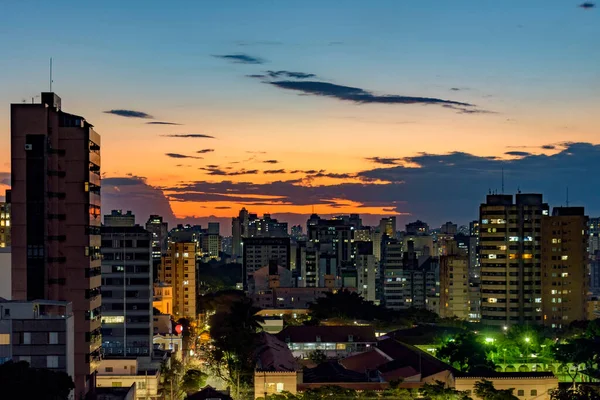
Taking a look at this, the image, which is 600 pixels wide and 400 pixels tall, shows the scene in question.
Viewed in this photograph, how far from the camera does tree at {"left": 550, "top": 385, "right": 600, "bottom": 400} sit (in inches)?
1727

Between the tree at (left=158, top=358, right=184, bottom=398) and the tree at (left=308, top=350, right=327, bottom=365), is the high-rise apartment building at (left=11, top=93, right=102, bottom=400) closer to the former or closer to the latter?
the tree at (left=158, top=358, right=184, bottom=398)

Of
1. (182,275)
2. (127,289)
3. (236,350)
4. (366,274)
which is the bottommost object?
(236,350)

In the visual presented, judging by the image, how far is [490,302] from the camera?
82312mm

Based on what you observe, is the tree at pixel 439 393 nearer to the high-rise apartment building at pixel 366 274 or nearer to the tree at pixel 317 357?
the tree at pixel 317 357

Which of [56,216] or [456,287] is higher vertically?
[56,216]

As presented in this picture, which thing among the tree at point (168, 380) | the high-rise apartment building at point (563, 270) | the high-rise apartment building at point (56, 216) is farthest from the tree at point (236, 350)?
the high-rise apartment building at point (563, 270)

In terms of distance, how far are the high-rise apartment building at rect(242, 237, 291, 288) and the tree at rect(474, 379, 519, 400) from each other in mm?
109147

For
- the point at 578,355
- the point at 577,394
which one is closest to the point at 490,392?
the point at 577,394

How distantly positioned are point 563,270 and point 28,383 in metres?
58.8

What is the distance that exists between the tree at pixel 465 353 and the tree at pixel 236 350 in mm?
11360

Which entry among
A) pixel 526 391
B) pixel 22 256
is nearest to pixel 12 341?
pixel 22 256

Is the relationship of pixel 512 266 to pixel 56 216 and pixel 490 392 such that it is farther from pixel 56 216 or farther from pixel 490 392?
pixel 56 216

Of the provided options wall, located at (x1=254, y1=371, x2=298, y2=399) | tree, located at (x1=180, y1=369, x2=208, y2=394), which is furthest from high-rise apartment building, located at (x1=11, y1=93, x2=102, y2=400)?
tree, located at (x1=180, y1=369, x2=208, y2=394)

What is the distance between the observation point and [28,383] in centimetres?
3206
